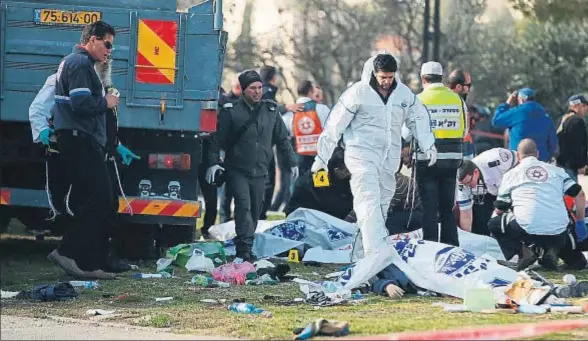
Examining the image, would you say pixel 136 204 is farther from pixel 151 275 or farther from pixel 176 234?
pixel 176 234

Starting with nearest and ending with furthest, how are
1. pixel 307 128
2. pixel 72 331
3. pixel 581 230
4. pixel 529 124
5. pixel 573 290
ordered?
pixel 72 331, pixel 573 290, pixel 581 230, pixel 529 124, pixel 307 128

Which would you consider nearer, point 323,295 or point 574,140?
point 323,295

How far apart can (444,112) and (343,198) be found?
252 cm

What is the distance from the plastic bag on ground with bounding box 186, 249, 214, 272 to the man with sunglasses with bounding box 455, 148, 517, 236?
2.70 m

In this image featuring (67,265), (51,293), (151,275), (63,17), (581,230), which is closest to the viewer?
(51,293)

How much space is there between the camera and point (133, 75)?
11.4 m

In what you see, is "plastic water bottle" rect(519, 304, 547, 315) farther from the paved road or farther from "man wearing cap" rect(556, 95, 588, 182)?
"man wearing cap" rect(556, 95, 588, 182)

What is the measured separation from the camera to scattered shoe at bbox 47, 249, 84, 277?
34.4 ft

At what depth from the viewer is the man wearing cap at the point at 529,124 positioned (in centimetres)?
1521

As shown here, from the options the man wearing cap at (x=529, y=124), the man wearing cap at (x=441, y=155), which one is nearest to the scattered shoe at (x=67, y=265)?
the man wearing cap at (x=441, y=155)

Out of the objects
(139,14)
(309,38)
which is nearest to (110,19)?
(139,14)

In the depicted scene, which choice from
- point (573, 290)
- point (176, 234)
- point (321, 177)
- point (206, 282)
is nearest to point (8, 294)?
point (206, 282)

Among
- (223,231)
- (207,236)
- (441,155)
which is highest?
(441,155)

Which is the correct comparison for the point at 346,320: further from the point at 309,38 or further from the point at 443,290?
the point at 309,38
